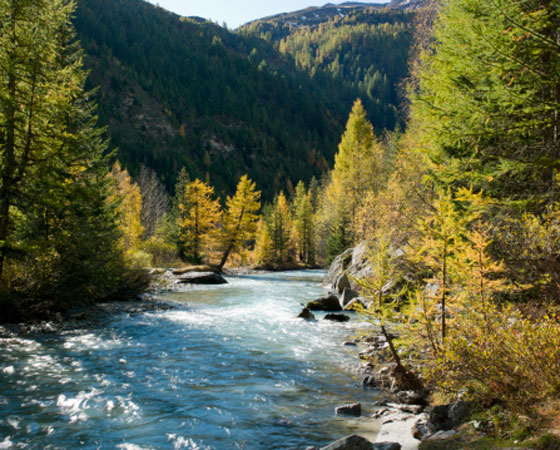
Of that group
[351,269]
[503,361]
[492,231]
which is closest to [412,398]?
[503,361]

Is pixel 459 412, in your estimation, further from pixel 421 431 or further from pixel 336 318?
pixel 336 318

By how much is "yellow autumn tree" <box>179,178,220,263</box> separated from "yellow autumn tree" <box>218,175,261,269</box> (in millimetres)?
1515

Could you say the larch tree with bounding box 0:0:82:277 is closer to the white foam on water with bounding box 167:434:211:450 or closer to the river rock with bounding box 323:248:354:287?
the white foam on water with bounding box 167:434:211:450

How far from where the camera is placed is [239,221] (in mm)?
41438

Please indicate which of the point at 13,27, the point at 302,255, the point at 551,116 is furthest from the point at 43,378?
the point at 302,255

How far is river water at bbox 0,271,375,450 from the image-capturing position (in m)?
5.67

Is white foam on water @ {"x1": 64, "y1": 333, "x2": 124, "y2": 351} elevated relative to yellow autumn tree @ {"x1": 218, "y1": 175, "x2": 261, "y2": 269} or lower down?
lower down

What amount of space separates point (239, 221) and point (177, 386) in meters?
34.1

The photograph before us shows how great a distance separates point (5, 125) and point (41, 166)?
1.50 meters

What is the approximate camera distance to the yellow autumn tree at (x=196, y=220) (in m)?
41.4

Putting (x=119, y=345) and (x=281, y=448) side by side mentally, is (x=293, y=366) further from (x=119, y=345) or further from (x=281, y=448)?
(x=119, y=345)

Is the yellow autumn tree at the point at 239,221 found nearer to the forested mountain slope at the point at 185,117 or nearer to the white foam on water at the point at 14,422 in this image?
the white foam on water at the point at 14,422

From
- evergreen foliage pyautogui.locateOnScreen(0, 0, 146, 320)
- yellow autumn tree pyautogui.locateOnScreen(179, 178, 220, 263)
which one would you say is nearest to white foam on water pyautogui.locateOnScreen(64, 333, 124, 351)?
evergreen foliage pyautogui.locateOnScreen(0, 0, 146, 320)

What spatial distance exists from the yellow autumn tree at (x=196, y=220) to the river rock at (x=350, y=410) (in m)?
35.9
